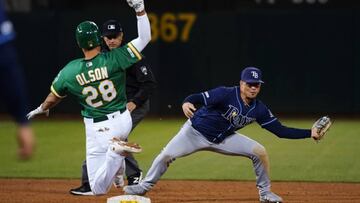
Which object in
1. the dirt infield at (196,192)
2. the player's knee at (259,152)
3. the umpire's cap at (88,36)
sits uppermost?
the umpire's cap at (88,36)

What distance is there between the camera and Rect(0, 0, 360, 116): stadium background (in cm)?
1902

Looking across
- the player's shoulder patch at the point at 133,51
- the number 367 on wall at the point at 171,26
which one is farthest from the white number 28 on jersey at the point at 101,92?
the number 367 on wall at the point at 171,26

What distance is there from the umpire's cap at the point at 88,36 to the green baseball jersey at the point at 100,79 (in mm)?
139

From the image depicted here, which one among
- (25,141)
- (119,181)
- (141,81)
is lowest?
(119,181)

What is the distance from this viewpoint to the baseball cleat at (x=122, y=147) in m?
7.97

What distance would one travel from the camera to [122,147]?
7977 millimetres

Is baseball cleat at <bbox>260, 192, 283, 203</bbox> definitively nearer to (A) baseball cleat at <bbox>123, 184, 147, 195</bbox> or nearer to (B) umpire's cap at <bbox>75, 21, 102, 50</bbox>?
(A) baseball cleat at <bbox>123, 184, 147, 195</bbox>

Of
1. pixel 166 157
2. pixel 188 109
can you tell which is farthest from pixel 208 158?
pixel 188 109

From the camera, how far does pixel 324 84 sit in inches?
754

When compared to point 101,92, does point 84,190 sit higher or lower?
lower

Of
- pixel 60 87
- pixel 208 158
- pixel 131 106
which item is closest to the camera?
pixel 60 87

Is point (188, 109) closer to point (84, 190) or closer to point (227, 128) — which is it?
point (227, 128)

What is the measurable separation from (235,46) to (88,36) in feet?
37.8

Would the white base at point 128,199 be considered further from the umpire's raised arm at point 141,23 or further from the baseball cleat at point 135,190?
the umpire's raised arm at point 141,23
